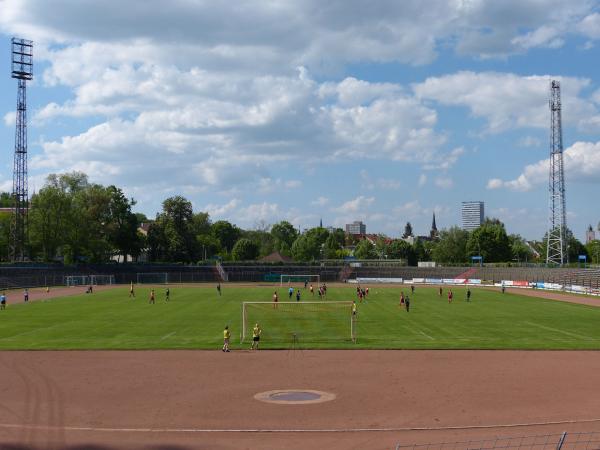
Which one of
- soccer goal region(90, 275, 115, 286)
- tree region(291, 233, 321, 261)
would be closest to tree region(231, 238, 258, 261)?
tree region(291, 233, 321, 261)

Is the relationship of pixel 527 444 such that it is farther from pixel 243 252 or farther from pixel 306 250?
pixel 306 250

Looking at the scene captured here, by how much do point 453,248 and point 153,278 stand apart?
83350 millimetres

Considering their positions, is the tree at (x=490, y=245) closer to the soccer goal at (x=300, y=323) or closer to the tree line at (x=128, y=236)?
the tree line at (x=128, y=236)

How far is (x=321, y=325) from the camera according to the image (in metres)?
45.0

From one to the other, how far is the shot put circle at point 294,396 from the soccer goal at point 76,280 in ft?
281

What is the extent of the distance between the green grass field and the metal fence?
1729cm

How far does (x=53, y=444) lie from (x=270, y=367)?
1310 centimetres

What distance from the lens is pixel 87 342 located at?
122ft

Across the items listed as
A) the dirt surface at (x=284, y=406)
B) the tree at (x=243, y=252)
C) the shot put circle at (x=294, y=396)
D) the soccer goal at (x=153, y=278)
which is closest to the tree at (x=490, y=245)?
the tree at (x=243, y=252)

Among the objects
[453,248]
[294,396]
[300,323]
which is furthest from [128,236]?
[294,396]

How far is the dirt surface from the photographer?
18734 mm

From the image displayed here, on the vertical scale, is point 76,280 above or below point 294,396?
above

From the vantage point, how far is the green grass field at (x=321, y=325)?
36781 millimetres

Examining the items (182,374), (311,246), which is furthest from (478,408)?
(311,246)
